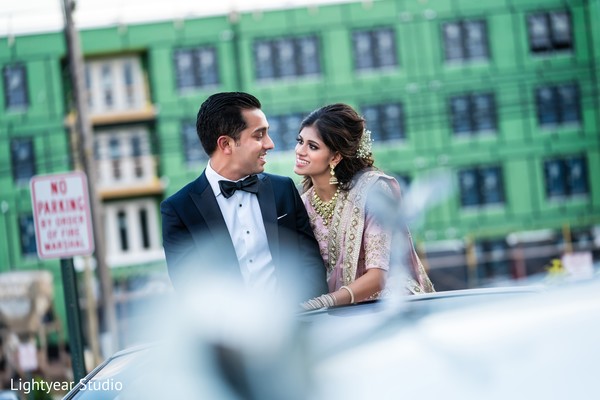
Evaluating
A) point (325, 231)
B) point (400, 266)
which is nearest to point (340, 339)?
point (400, 266)

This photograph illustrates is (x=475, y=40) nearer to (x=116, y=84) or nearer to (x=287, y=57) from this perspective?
(x=287, y=57)

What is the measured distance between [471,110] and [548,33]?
13.9 feet

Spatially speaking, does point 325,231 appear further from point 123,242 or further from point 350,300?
point 123,242

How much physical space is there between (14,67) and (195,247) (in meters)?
39.8

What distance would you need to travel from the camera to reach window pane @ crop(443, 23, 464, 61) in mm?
42094

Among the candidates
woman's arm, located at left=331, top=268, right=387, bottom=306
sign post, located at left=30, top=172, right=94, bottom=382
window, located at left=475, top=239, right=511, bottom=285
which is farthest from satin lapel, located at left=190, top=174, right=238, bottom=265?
window, located at left=475, top=239, right=511, bottom=285

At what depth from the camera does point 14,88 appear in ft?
139

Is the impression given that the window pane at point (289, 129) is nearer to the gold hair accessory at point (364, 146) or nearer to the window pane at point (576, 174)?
the window pane at point (576, 174)

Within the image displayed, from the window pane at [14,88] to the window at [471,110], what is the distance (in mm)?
15557

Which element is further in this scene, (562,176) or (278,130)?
(562,176)

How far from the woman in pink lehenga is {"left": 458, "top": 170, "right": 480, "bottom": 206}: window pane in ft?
124

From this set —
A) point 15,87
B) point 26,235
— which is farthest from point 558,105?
point 26,235

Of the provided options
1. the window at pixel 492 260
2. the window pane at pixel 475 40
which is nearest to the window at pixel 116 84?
the window pane at pixel 475 40

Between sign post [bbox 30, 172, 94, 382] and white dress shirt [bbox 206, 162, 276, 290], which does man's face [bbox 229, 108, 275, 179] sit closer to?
white dress shirt [bbox 206, 162, 276, 290]
